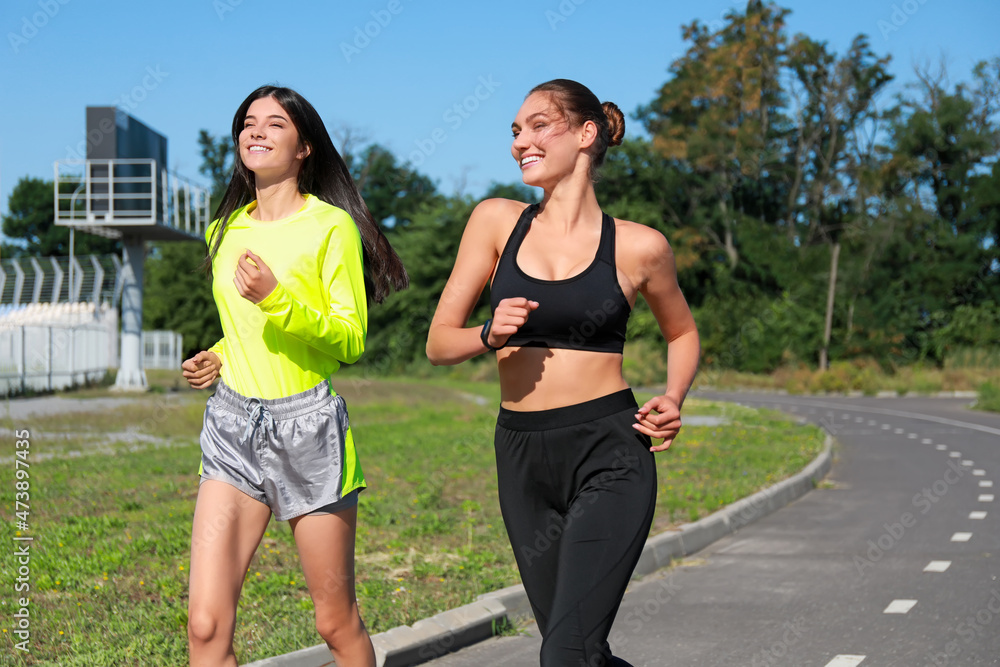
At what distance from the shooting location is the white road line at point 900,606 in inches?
241

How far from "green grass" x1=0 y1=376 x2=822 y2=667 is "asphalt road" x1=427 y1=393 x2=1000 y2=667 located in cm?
74

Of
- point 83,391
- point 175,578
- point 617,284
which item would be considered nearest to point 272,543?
point 175,578

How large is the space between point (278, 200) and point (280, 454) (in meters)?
0.87

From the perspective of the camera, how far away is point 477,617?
5562mm

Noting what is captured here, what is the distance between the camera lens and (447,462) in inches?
499

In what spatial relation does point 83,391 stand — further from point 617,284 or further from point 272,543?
point 617,284

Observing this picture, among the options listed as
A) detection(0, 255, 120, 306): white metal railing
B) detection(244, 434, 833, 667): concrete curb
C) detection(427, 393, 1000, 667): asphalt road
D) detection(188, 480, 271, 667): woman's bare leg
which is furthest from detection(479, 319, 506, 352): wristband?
detection(0, 255, 120, 306): white metal railing

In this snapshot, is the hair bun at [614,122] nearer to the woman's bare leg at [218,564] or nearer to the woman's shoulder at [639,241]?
the woman's shoulder at [639,241]

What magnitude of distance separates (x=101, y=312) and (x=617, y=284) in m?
33.7

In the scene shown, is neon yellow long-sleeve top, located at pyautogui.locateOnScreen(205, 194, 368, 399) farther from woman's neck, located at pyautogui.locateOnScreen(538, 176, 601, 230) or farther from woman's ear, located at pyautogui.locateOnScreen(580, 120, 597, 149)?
woman's ear, located at pyautogui.locateOnScreen(580, 120, 597, 149)

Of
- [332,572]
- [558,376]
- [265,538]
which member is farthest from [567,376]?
[265,538]

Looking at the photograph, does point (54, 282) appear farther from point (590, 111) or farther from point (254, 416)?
point (590, 111)

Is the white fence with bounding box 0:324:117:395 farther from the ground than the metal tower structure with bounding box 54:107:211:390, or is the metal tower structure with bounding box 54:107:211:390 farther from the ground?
the metal tower structure with bounding box 54:107:211:390

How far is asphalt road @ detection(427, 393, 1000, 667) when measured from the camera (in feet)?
17.3
